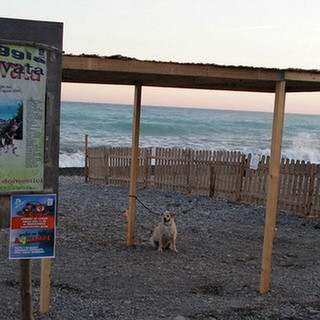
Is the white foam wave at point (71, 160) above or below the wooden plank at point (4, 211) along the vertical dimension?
below

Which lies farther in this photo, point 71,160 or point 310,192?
point 71,160

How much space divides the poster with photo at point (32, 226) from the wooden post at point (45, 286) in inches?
49.7

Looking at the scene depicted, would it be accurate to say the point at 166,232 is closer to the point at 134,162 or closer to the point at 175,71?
the point at 134,162

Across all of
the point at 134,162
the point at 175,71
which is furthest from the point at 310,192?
the point at 175,71

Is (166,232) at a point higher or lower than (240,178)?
lower

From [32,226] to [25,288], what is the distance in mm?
666

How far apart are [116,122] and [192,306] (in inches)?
2256

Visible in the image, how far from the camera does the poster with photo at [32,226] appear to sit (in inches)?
162

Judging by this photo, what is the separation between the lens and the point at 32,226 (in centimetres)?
418

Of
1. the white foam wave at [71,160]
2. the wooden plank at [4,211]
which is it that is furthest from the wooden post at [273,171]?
the white foam wave at [71,160]

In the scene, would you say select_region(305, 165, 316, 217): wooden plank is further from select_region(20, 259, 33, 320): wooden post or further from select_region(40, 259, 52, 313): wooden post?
select_region(20, 259, 33, 320): wooden post

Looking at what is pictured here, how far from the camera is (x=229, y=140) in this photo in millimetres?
54812

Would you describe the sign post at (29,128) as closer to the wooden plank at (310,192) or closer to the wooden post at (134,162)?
the wooden post at (134,162)

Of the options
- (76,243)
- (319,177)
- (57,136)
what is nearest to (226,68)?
(57,136)
